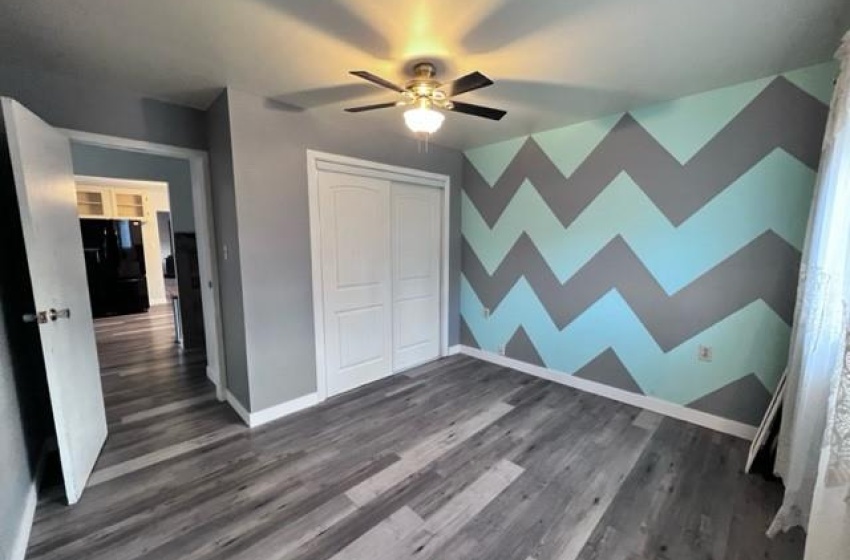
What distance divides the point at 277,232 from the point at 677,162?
300 centimetres

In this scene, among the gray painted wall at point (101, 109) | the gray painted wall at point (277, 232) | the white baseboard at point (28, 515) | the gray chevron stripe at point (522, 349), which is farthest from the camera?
the gray chevron stripe at point (522, 349)

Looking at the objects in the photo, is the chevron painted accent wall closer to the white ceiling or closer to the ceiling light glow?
the white ceiling

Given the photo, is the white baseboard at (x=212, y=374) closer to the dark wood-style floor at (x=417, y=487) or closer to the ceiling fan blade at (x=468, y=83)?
the dark wood-style floor at (x=417, y=487)

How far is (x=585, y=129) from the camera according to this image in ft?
9.64

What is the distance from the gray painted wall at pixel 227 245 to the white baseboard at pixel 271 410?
0.07 metres

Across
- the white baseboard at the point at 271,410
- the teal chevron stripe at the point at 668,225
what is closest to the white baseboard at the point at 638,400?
the teal chevron stripe at the point at 668,225

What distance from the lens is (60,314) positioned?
1.81m

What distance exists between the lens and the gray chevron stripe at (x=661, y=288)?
2229 millimetres

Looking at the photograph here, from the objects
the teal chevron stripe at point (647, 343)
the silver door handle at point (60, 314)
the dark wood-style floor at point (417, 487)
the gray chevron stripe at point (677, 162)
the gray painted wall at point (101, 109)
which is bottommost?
the dark wood-style floor at point (417, 487)

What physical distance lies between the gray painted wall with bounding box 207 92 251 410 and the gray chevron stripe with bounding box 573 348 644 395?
2.85 meters

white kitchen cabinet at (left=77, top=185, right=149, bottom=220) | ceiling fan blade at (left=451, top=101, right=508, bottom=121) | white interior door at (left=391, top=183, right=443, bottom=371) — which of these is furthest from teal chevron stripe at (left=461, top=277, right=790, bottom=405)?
white kitchen cabinet at (left=77, top=185, right=149, bottom=220)

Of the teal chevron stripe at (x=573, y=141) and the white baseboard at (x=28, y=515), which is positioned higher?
the teal chevron stripe at (x=573, y=141)

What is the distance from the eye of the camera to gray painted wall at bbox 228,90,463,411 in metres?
2.40

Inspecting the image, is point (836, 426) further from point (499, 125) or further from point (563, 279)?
point (499, 125)
